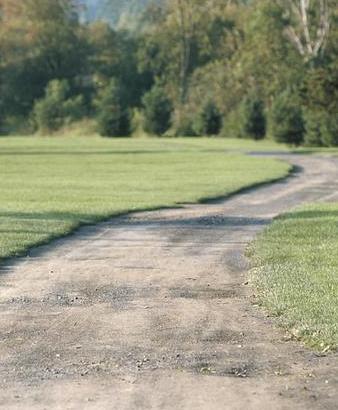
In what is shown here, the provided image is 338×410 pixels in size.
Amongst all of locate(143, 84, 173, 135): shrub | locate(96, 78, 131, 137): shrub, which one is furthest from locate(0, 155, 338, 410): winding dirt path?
locate(143, 84, 173, 135): shrub

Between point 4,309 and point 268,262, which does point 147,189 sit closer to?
point 268,262

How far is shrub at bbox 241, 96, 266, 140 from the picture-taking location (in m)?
76.1

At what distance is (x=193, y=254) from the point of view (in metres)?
16.8

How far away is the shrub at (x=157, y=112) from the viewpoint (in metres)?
85.6

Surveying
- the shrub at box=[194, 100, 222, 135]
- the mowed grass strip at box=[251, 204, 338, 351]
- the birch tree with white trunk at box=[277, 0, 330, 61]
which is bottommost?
the shrub at box=[194, 100, 222, 135]

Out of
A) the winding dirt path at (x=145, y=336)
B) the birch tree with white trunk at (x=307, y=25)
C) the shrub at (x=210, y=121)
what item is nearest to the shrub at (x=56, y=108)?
the shrub at (x=210, y=121)

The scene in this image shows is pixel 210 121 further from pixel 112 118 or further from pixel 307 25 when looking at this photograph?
pixel 307 25

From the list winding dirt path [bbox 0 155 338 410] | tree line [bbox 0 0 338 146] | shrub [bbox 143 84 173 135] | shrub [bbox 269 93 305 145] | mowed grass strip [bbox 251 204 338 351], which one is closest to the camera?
winding dirt path [bbox 0 155 338 410]

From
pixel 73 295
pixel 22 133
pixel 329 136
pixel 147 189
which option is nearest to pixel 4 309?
pixel 73 295

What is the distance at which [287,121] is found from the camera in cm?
6819

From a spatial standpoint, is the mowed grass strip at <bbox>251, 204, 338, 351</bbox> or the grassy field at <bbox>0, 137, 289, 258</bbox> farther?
the grassy field at <bbox>0, 137, 289, 258</bbox>

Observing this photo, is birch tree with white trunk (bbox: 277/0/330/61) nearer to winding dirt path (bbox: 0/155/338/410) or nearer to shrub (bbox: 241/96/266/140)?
shrub (bbox: 241/96/266/140)

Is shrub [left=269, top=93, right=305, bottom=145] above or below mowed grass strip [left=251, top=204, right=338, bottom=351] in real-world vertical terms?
below

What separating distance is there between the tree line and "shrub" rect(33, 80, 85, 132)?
0.28 feet
